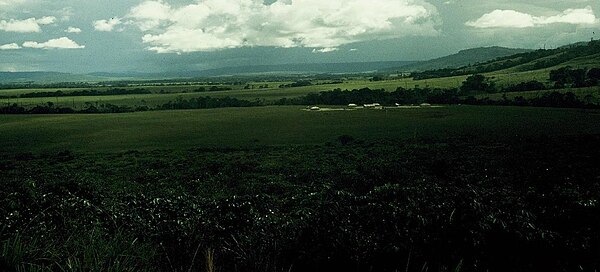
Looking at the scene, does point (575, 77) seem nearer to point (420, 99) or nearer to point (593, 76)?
point (593, 76)

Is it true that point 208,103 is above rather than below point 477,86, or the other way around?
below

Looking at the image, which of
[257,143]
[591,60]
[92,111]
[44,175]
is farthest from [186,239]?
[591,60]

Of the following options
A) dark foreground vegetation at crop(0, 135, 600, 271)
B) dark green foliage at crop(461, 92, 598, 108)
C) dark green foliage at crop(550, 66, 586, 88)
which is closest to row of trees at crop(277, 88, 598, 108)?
→ dark green foliage at crop(461, 92, 598, 108)

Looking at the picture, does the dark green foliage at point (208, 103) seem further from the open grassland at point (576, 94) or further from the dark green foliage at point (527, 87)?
the dark green foliage at point (527, 87)

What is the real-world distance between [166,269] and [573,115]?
79.2m

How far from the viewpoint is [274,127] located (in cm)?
8056

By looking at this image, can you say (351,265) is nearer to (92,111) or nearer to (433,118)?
(433,118)

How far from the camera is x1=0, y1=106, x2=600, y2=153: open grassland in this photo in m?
68.1

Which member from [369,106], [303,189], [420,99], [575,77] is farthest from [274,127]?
[575,77]

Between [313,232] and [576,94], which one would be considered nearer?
[313,232]

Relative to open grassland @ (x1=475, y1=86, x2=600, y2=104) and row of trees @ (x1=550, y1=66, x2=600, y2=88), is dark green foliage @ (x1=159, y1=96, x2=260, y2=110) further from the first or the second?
row of trees @ (x1=550, y1=66, x2=600, y2=88)

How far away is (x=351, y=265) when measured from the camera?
10.1 meters

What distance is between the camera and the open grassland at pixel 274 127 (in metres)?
68.1

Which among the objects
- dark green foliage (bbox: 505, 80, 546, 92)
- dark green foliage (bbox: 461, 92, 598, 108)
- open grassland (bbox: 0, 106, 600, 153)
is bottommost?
open grassland (bbox: 0, 106, 600, 153)
